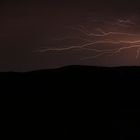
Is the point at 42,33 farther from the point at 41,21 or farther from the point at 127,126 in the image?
the point at 127,126

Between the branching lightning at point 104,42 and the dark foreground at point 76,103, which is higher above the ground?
the branching lightning at point 104,42

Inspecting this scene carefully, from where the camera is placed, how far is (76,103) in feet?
3.06

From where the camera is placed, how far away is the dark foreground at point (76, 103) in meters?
0.90

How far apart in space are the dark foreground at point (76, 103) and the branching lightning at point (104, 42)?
0.98 m

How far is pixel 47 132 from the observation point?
35.7 inches

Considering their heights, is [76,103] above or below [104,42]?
below

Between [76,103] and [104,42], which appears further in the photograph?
[104,42]

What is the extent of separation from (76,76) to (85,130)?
0.58ft

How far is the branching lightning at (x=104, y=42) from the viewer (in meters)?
1.95

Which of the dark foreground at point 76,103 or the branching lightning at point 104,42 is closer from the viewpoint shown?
the dark foreground at point 76,103

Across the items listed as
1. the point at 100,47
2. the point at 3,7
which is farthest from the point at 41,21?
the point at 100,47

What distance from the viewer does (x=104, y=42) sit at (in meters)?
1.97

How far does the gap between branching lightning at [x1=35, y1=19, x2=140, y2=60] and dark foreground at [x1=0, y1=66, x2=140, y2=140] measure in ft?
3.22

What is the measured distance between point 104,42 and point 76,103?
1.10 meters
